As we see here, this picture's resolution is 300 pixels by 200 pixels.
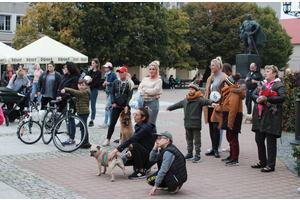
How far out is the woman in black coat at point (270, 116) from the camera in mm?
7021

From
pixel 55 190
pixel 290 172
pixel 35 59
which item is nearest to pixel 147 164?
pixel 55 190

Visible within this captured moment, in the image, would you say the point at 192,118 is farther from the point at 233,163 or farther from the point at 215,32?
the point at 215,32

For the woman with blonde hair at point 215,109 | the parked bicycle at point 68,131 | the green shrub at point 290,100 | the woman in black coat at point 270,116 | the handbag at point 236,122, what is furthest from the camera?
the green shrub at point 290,100

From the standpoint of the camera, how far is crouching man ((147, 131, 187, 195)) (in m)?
5.68

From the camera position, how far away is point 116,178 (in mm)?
6691

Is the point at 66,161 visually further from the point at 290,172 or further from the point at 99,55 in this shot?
the point at 99,55

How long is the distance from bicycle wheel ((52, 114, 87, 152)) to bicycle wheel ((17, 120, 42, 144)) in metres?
0.98

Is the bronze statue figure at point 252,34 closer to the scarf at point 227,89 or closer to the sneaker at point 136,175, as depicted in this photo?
the scarf at point 227,89

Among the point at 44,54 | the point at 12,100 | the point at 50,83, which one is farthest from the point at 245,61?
the point at 50,83

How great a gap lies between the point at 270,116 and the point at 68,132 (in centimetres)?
421

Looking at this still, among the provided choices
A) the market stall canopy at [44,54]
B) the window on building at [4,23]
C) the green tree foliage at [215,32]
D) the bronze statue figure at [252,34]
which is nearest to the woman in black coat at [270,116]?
the market stall canopy at [44,54]

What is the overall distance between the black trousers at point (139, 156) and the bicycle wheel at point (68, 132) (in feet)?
7.87

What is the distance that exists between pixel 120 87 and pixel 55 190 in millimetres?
4055

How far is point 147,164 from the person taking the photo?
271 inches
